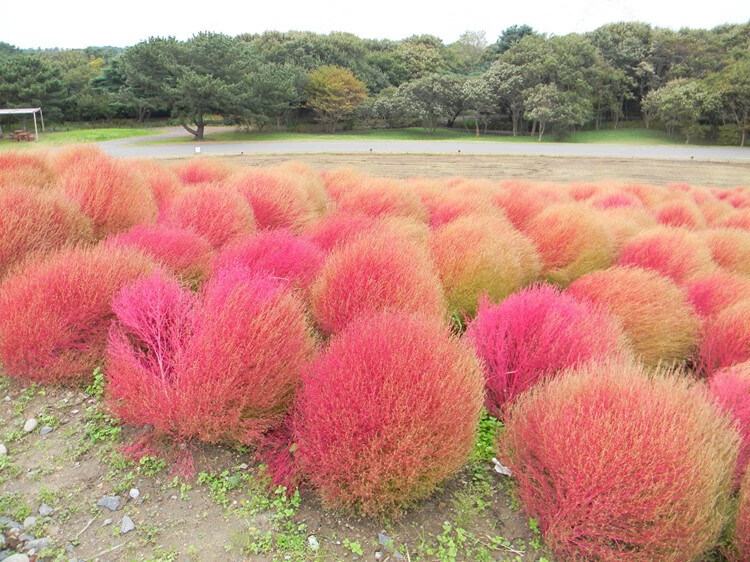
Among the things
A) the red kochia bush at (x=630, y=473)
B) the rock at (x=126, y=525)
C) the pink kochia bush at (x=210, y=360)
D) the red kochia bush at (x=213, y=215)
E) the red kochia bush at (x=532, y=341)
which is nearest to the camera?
the red kochia bush at (x=630, y=473)

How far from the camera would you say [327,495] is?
241 cm

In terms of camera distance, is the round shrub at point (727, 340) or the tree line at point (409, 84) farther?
the tree line at point (409, 84)

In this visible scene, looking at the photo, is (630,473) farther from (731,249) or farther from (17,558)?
(731,249)

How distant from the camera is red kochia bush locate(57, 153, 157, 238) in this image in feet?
15.6

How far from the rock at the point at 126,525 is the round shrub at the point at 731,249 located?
657 cm

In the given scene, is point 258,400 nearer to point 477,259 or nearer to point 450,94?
point 477,259

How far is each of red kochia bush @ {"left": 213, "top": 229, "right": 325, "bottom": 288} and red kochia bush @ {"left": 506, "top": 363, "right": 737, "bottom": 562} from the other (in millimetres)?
2194

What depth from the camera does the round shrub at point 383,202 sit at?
6508 mm

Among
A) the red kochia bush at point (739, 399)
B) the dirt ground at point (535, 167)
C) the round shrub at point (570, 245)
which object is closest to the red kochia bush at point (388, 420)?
the red kochia bush at point (739, 399)

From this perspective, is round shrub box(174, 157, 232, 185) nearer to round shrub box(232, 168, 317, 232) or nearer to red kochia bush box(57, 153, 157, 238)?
round shrub box(232, 168, 317, 232)

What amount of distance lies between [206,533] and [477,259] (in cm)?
297

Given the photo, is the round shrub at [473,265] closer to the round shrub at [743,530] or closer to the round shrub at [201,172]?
the round shrub at [743,530]

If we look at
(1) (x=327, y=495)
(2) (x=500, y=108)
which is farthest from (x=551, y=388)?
(2) (x=500, y=108)

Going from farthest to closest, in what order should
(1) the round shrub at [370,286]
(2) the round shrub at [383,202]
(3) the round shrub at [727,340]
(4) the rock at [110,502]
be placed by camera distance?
(2) the round shrub at [383,202]
(3) the round shrub at [727,340]
(1) the round shrub at [370,286]
(4) the rock at [110,502]
